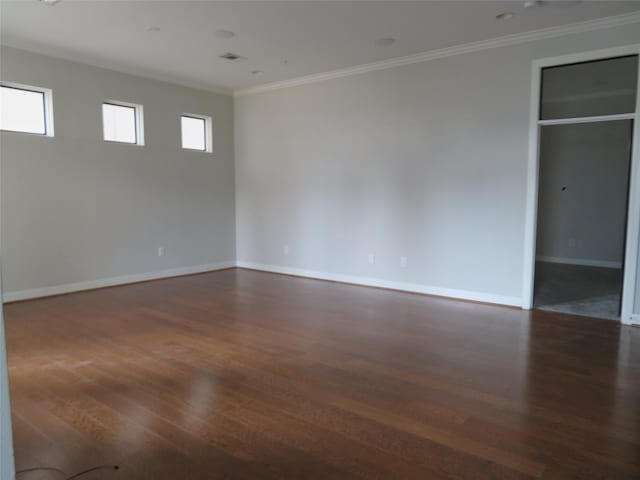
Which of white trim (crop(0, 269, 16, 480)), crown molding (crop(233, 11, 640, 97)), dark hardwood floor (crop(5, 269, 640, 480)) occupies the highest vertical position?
crown molding (crop(233, 11, 640, 97))

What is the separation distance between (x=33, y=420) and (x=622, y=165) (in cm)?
787

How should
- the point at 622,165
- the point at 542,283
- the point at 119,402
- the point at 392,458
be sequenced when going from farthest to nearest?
the point at 622,165, the point at 542,283, the point at 119,402, the point at 392,458

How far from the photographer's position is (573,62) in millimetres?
4258

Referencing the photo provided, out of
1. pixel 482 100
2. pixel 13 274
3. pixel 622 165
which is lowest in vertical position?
pixel 13 274

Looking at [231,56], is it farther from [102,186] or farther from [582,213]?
[582,213]

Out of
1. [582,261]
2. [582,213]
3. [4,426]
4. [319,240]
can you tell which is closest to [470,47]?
[319,240]

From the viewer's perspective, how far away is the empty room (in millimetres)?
2227

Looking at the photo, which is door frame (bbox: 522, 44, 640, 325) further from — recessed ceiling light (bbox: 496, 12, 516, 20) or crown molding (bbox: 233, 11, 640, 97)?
recessed ceiling light (bbox: 496, 12, 516, 20)

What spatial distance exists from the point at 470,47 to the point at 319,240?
10.3 ft

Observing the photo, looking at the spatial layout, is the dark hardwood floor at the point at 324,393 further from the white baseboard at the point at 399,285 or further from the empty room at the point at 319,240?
the white baseboard at the point at 399,285

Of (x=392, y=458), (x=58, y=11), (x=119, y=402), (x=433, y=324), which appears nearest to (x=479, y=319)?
(x=433, y=324)

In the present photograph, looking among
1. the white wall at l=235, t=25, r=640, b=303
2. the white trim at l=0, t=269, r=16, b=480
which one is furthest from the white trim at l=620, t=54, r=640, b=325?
the white trim at l=0, t=269, r=16, b=480

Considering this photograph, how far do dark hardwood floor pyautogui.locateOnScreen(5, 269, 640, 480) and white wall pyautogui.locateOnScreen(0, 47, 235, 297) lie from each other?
939mm

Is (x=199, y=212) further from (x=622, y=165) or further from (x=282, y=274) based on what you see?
(x=622, y=165)
